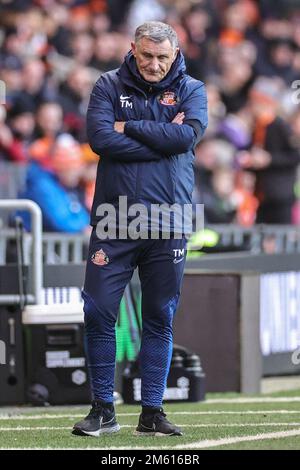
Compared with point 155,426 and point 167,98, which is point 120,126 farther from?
point 155,426

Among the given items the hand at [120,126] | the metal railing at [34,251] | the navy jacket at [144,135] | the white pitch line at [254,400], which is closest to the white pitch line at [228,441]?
the navy jacket at [144,135]

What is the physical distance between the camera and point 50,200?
14.3 metres

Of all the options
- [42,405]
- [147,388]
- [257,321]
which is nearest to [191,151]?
[147,388]

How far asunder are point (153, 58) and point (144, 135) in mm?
403

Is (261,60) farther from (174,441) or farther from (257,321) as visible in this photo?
(174,441)

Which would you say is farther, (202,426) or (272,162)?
(272,162)

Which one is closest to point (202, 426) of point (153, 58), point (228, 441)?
point (228, 441)

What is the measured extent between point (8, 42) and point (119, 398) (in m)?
7.87

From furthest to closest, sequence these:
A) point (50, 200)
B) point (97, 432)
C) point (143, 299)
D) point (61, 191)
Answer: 1. point (61, 191)
2. point (50, 200)
3. point (143, 299)
4. point (97, 432)

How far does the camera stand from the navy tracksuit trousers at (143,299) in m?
7.48

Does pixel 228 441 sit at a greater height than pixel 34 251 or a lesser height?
lesser

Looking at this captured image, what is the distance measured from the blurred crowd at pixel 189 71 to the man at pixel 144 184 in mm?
6770

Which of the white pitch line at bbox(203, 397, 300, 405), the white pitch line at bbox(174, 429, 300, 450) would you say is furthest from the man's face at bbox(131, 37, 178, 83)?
the white pitch line at bbox(203, 397, 300, 405)

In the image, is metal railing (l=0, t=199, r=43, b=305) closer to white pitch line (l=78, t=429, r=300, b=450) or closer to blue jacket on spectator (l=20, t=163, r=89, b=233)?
white pitch line (l=78, t=429, r=300, b=450)
